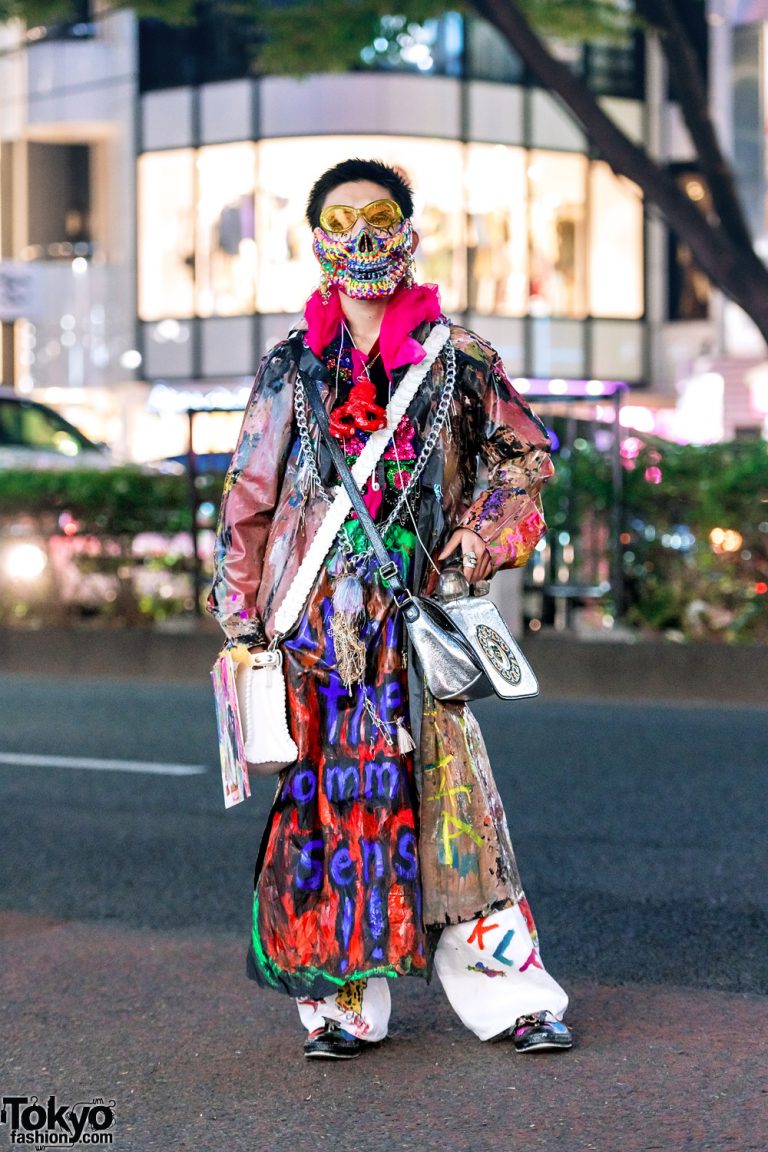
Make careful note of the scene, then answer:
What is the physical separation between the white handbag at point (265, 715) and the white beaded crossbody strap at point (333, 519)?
7 cm

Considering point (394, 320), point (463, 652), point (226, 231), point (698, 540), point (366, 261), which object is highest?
point (226, 231)

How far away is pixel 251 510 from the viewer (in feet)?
14.1

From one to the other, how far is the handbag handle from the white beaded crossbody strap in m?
0.03

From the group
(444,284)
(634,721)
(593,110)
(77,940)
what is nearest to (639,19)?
(593,110)

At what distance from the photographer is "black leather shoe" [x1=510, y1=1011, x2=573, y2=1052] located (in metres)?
4.22

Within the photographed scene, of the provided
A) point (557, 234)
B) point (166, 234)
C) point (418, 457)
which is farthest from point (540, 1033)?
point (166, 234)

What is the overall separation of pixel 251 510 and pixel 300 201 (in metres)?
30.1

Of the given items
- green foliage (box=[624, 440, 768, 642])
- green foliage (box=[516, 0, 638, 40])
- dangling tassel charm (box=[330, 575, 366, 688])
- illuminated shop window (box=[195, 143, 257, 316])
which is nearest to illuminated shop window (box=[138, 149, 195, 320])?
illuminated shop window (box=[195, 143, 257, 316])

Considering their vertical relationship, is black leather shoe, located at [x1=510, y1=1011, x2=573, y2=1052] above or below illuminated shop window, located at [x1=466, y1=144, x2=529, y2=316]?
below

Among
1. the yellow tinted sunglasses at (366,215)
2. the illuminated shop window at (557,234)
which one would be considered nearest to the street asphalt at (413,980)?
the yellow tinted sunglasses at (366,215)

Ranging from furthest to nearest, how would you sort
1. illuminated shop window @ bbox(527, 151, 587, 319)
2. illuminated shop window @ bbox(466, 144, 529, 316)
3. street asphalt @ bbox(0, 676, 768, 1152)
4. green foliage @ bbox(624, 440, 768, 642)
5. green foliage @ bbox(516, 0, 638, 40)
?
illuminated shop window @ bbox(527, 151, 587, 319) < illuminated shop window @ bbox(466, 144, 529, 316) < green foliage @ bbox(516, 0, 638, 40) < green foliage @ bbox(624, 440, 768, 642) < street asphalt @ bbox(0, 676, 768, 1152)

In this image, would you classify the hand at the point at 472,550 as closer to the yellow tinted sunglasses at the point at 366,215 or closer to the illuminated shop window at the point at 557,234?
the yellow tinted sunglasses at the point at 366,215

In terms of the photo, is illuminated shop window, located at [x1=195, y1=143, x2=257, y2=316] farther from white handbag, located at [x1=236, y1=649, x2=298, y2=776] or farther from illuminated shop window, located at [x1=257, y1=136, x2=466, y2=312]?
white handbag, located at [x1=236, y1=649, x2=298, y2=776]

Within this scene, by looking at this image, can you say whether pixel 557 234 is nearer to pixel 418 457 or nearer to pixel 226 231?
pixel 226 231
